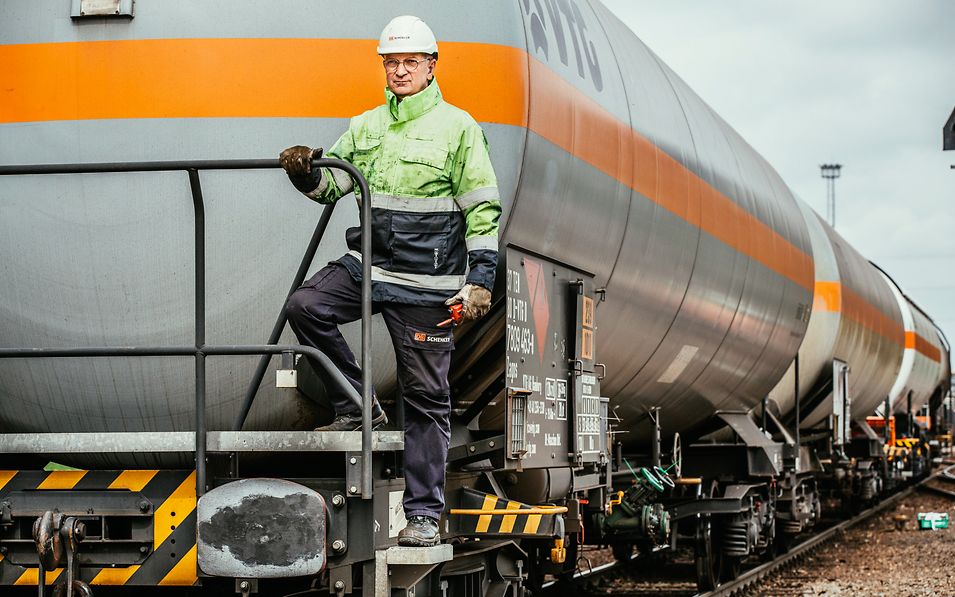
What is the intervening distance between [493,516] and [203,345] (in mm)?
1718

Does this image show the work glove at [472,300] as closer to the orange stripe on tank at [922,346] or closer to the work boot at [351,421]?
the work boot at [351,421]

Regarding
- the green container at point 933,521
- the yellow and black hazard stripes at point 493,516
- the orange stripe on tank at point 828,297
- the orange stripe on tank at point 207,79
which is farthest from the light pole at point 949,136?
the orange stripe on tank at point 207,79

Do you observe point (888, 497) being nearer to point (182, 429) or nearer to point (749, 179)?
point (749, 179)

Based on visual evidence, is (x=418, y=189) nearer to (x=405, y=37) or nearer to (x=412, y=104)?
(x=412, y=104)

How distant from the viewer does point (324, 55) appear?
4.77 meters

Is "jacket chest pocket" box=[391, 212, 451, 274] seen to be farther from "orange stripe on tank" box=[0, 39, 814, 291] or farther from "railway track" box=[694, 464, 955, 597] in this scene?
"railway track" box=[694, 464, 955, 597]

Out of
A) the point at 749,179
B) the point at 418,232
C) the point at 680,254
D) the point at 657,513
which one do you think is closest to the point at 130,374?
the point at 418,232

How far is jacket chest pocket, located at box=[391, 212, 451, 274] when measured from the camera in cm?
454

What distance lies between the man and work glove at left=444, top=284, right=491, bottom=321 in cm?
2

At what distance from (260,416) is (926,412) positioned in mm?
27938

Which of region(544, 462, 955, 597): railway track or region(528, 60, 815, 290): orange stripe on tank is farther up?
region(528, 60, 815, 290): orange stripe on tank

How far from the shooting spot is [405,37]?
443 centimetres

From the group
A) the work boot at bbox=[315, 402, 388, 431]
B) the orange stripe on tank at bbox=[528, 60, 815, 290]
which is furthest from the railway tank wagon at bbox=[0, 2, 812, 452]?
the work boot at bbox=[315, 402, 388, 431]

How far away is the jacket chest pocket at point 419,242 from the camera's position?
4.54m
